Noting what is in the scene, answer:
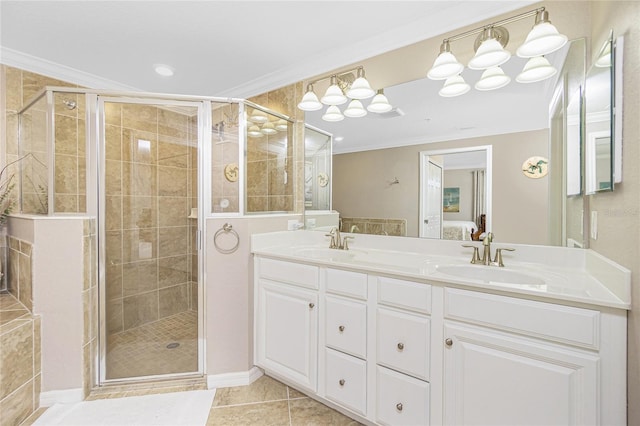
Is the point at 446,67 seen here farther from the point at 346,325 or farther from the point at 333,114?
the point at 346,325

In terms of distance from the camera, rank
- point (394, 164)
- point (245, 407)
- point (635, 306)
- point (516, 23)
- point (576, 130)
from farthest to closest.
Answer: point (394, 164) < point (245, 407) < point (516, 23) < point (576, 130) < point (635, 306)

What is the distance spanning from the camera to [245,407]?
69.9 inches

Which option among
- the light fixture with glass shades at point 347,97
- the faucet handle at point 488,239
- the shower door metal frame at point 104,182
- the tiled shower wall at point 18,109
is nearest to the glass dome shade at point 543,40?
the light fixture with glass shades at point 347,97

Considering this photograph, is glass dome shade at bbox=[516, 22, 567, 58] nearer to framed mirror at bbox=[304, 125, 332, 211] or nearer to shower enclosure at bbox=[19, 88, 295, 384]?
framed mirror at bbox=[304, 125, 332, 211]

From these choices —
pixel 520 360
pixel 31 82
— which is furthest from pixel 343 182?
pixel 31 82

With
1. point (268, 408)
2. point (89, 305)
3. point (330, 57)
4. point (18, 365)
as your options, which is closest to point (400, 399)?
point (268, 408)

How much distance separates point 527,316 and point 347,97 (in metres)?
1.73

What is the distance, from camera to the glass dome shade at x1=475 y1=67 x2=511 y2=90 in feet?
5.23

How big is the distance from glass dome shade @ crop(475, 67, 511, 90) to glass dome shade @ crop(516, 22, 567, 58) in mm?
196

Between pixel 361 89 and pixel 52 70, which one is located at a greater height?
pixel 52 70

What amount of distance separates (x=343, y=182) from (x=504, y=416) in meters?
1.62

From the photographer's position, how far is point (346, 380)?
5.16ft

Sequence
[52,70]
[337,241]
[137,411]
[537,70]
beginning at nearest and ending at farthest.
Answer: [537,70], [137,411], [337,241], [52,70]

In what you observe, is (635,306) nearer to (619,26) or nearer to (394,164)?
(619,26)
